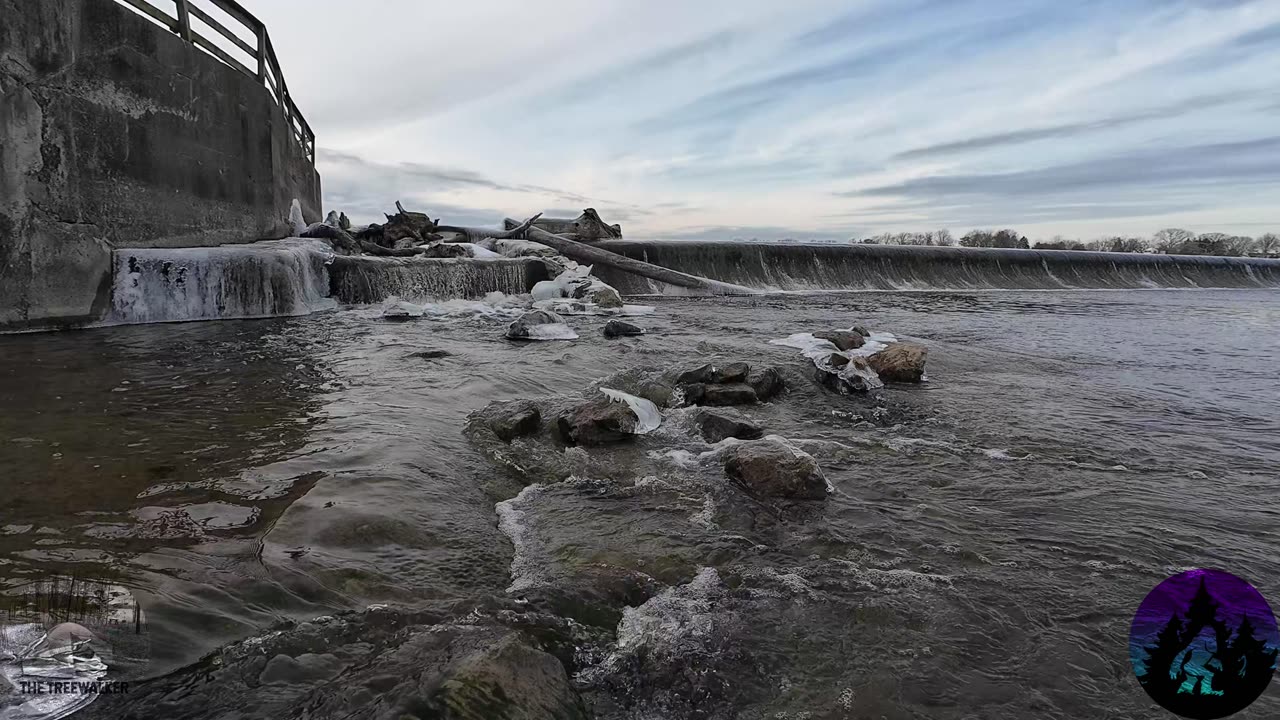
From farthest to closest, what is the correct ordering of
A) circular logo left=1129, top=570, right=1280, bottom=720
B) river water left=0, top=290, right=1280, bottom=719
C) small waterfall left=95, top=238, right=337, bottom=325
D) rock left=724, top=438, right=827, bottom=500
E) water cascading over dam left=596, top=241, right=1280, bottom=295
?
1. water cascading over dam left=596, top=241, right=1280, bottom=295
2. small waterfall left=95, top=238, right=337, bottom=325
3. rock left=724, top=438, right=827, bottom=500
4. river water left=0, top=290, right=1280, bottom=719
5. circular logo left=1129, top=570, right=1280, bottom=720

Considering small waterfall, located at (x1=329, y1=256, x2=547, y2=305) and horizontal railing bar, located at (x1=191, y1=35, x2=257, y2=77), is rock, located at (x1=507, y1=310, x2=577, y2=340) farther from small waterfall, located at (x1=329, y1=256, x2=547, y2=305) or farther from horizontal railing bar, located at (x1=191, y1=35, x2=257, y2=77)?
horizontal railing bar, located at (x1=191, y1=35, x2=257, y2=77)

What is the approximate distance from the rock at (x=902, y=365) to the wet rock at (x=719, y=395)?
1.65 meters

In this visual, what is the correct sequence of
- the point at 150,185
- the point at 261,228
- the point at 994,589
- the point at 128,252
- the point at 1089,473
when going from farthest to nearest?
1. the point at 261,228
2. the point at 150,185
3. the point at 128,252
4. the point at 1089,473
5. the point at 994,589

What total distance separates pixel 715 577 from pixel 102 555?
2078 mm

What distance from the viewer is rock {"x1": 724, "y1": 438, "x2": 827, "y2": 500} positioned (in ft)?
9.98

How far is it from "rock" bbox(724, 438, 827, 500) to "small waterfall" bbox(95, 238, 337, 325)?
8.68 m

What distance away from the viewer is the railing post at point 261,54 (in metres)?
12.5

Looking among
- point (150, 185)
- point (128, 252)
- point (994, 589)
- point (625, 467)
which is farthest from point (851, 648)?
point (150, 185)

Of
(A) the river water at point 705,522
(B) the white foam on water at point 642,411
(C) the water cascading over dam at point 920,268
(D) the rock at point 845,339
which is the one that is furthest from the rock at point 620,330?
(C) the water cascading over dam at point 920,268

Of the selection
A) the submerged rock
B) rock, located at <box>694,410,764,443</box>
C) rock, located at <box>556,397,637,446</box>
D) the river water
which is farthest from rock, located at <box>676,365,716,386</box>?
the submerged rock

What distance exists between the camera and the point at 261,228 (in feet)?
39.0

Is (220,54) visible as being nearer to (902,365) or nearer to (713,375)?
(713,375)

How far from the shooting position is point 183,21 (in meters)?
9.41

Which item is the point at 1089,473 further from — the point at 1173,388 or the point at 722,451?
the point at 1173,388
